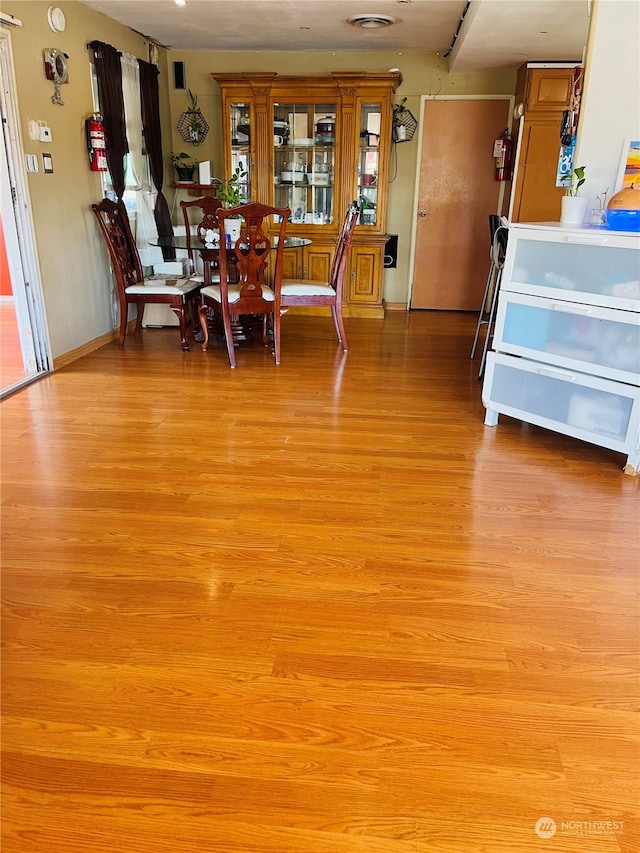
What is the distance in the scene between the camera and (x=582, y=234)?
2.89 m

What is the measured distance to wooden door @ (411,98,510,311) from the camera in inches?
247

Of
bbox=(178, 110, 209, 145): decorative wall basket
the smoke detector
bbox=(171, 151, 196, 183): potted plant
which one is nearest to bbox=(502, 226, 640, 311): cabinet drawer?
the smoke detector

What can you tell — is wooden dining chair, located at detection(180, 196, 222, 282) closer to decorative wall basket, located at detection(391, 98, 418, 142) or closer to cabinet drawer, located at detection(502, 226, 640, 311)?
decorative wall basket, located at detection(391, 98, 418, 142)

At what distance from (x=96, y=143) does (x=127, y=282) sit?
3.39ft

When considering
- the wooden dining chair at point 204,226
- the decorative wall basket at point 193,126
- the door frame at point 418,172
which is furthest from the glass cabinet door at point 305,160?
the wooden dining chair at point 204,226

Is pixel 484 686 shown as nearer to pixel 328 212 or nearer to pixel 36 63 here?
pixel 36 63

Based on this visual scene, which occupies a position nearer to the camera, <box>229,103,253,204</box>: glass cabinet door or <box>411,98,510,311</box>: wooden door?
<box>229,103,253,204</box>: glass cabinet door

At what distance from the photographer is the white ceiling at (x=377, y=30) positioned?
4.17 meters

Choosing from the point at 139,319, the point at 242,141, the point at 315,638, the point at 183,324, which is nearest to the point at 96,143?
the point at 139,319

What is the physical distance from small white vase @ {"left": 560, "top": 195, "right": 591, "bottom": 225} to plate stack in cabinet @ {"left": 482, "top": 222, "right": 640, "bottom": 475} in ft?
0.83

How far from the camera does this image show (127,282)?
200 inches

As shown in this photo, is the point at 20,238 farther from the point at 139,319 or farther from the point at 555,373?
the point at 555,373

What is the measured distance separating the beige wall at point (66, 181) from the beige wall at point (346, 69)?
120cm

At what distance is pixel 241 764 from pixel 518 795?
61 cm
